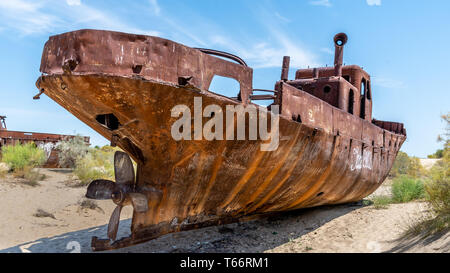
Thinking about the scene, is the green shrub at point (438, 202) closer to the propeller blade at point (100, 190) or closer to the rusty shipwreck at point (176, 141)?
the rusty shipwreck at point (176, 141)

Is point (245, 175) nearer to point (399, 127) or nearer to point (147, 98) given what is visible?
point (147, 98)

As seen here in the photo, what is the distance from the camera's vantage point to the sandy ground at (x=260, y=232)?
5570 mm

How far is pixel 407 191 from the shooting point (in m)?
8.94

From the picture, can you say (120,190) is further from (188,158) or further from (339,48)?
(339,48)

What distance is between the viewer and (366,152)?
24.2ft

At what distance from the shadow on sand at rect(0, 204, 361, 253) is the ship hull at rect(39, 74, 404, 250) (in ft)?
1.40

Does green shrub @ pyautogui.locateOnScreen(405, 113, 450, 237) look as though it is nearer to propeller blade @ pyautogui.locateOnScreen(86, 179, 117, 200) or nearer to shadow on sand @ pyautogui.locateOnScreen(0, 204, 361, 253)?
shadow on sand @ pyautogui.locateOnScreen(0, 204, 361, 253)

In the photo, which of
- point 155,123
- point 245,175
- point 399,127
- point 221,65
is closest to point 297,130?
point 245,175

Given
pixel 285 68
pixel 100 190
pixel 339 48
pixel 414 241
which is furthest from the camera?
pixel 339 48

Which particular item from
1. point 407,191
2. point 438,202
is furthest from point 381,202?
point 438,202

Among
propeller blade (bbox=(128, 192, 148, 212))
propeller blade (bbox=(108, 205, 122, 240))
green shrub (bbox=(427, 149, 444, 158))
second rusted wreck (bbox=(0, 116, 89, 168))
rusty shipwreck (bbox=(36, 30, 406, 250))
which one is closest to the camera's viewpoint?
rusty shipwreck (bbox=(36, 30, 406, 250))

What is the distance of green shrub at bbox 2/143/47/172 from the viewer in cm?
1287

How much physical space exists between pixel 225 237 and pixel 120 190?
6.56 ft

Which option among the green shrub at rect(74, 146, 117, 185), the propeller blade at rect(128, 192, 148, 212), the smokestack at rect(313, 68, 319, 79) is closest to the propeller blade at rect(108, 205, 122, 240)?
the propeller blade at rect(128, 192, 148, 212)
